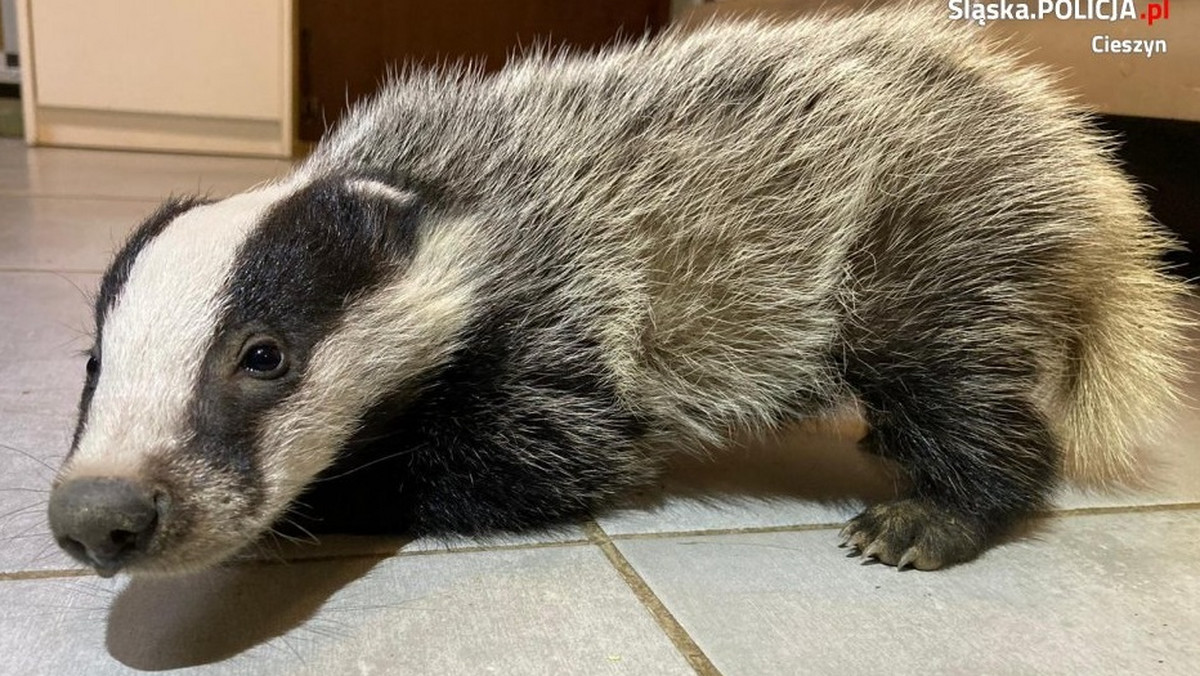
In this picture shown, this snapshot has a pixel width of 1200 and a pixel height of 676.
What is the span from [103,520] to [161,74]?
4174 millimetres

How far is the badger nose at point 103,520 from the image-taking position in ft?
2.84

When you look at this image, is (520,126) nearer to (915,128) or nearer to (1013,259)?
(915,128)

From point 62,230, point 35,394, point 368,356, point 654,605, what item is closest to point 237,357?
point 368,356

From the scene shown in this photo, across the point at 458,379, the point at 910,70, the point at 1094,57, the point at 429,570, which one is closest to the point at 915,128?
the point at 910,70

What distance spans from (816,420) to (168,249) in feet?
2.67

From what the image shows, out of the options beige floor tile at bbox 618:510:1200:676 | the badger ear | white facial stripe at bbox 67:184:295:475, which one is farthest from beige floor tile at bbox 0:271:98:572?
beige floor tile at bbox 618:510:1200:676

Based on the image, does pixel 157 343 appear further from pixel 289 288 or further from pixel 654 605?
pixel 654 605

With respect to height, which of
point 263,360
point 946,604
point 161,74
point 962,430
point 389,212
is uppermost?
point 161,74

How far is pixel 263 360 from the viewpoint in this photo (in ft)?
3.37

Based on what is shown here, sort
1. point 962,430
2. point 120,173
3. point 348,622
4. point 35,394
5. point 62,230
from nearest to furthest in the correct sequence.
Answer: point 348,622
point 962,430
point 35,394
point 62,230
point 120,173

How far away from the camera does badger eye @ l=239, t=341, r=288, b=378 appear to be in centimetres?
102

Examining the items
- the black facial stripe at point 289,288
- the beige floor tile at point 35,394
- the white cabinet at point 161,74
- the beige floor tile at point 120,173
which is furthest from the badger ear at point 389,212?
the white cabinet at point 161,74

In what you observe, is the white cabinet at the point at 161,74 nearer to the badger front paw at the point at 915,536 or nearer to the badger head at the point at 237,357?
the badger head at the point at 237,357

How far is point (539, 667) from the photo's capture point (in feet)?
2.96
